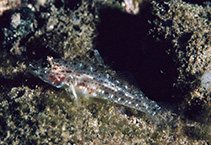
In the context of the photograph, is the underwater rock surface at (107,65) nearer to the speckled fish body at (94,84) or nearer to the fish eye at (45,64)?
the speckled fish body at (94,84)

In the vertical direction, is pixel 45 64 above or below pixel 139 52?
below

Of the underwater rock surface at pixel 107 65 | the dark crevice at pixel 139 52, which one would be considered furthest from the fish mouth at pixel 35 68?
the dark crevice at pixel 139 52

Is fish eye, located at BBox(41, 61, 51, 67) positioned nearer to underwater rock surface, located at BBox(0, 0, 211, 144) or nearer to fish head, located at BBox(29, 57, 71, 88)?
fish head, located at BBox(29, 57, 71, 88)

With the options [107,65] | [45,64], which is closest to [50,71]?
[45,64]

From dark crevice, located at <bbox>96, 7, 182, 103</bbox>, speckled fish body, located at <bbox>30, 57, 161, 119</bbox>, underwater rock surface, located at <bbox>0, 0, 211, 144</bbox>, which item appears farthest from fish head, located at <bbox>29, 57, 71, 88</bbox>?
dark crevice, located at <bbox>96, 7, 182, 103</bbox>

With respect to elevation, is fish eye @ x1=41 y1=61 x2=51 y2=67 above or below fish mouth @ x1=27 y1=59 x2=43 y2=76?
above

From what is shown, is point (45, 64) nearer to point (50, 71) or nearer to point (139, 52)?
point (50, 71)
